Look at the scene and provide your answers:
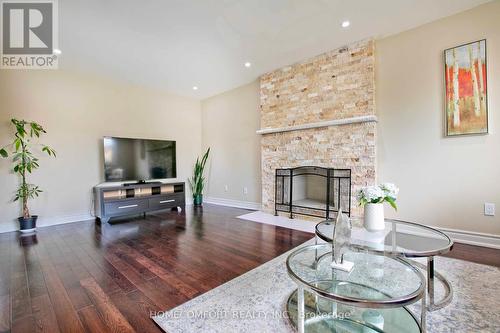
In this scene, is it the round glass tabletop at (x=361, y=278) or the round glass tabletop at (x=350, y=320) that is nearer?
the round glass tabletop at (x=361, y=278)

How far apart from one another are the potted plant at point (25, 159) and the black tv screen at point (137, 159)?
911 mm

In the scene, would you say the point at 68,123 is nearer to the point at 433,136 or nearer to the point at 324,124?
the point at 324,124

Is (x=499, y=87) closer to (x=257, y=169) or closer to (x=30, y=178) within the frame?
(x=257, y=169)

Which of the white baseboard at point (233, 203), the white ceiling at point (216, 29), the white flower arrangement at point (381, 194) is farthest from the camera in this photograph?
the white baseboard at point (233, 203)

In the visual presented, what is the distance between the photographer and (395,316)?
4.77 feet

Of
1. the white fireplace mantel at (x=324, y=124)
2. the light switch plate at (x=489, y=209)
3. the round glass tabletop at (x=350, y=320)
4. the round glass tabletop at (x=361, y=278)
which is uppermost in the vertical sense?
the white fireplace mantel at (x=324, y=124)

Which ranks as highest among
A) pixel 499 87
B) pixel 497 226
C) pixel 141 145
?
pixel 499 87

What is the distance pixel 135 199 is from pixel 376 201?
396 centimetres

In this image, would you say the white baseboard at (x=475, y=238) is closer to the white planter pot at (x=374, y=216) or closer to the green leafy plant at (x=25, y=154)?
the white planter pot at (x=374, y=216)

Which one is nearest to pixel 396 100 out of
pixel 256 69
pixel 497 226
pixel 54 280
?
pixel 497 226

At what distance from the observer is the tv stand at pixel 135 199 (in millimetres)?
3904

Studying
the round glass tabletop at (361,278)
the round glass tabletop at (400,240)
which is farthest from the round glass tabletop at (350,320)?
the round glass tabletop at (400,240)

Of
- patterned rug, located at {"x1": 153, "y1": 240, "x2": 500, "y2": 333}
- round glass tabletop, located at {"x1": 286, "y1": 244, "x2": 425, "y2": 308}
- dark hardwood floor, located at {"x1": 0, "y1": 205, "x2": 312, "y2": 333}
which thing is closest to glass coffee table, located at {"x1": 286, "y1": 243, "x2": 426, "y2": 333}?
round glass tabletop, located at {"x1": 286, "y1": 244, "x2": 425, "y2": 308}

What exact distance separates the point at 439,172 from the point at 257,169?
3007 mm
